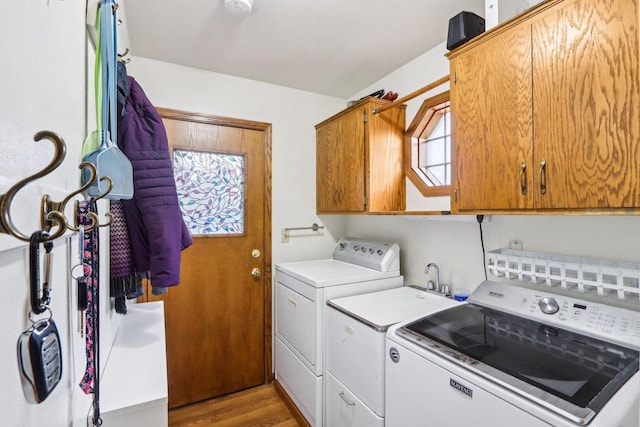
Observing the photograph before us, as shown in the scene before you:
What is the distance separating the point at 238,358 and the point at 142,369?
1503mm

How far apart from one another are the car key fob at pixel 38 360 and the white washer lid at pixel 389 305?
124 centimetres

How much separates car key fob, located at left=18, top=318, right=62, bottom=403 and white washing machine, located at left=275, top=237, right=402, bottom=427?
1.51 meters

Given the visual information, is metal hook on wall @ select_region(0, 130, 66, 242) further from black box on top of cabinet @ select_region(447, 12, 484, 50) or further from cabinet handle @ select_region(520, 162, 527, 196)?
black box on top of cabinet @ select_region(447, 12, 484, 50)

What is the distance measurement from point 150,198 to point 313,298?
113 cm

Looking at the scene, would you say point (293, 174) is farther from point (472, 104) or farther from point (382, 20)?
point (472, 104)

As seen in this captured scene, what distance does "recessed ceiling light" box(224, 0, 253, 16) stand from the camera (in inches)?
61.2

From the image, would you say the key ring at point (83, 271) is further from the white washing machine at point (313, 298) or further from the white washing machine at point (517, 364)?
the white washing machine at point (313, 298)

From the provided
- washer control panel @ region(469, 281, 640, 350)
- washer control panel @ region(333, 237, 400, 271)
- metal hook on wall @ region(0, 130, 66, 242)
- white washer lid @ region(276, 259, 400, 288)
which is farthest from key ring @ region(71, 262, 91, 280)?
washer control panel @ region(333, 237, 400, 271)

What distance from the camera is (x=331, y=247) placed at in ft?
9.34

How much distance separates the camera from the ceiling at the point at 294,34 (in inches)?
64.4

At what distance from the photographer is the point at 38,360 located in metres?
0.40

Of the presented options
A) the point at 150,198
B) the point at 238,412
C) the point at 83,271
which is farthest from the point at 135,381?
the point at 238,412

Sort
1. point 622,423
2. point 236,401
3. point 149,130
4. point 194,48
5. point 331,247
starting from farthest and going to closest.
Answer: point 331,247, point 236,401, point 194,48, point 149,130, point 622,423

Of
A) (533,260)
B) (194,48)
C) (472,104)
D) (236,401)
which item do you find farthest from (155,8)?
Answer: (236,401)
